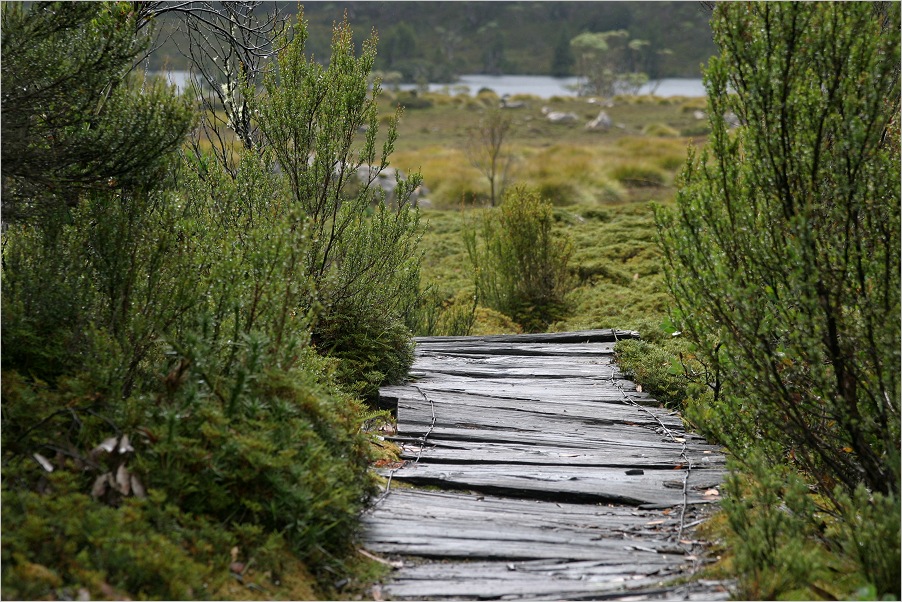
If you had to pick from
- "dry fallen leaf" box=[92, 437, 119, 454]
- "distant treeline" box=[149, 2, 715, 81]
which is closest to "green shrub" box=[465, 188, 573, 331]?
"dry fallen leaf" box=[92, 437, 119, 454]

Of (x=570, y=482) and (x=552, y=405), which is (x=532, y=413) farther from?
(x=570, y=482)

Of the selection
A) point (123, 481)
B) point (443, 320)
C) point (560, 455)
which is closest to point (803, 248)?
point (560, 455)

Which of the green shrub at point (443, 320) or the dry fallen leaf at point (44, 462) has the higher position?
the dry fallen leaf at point (44, 462)

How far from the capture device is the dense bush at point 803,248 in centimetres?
311

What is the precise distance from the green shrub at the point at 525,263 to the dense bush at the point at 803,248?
6138mm

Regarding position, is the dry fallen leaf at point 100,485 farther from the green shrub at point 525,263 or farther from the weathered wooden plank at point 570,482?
the green shrub at point 525,263

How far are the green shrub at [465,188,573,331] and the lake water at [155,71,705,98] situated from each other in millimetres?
61133

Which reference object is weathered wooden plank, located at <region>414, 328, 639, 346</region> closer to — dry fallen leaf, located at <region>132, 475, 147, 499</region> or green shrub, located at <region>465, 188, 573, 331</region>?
green shrub, located at <region>465, 188, 573, 331</region>

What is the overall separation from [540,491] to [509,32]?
105435 mm

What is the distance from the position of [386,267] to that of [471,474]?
2054 mm

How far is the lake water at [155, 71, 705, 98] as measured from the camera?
7521 centimetres

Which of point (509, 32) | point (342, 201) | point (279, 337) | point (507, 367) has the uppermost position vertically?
point (509, 32)

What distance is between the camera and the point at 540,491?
378 centimetres

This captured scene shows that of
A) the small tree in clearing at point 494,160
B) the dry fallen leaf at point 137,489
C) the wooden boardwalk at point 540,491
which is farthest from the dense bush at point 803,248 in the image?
the small tree in clearing at point 494,160
